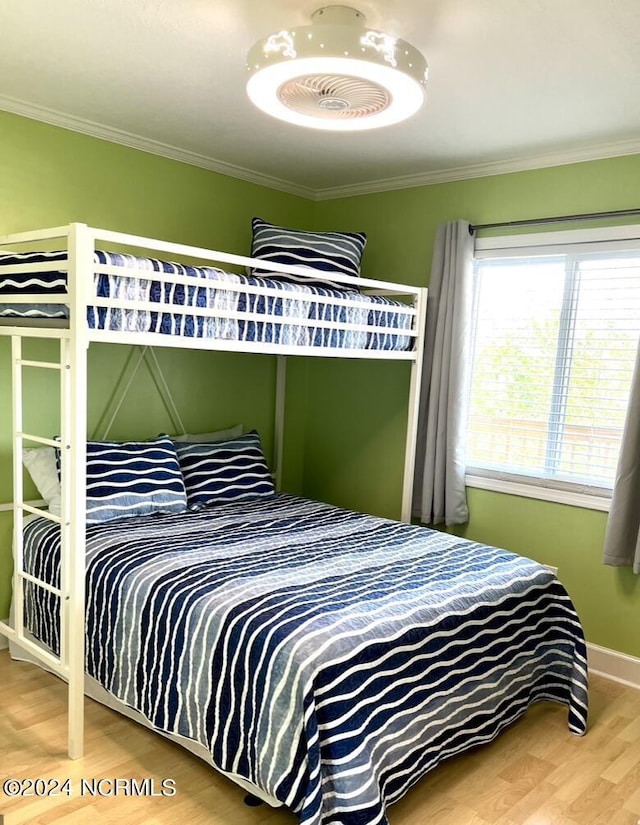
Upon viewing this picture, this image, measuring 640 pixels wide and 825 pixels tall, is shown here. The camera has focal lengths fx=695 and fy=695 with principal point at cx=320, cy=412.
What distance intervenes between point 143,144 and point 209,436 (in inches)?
60.0

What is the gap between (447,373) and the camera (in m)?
3.62

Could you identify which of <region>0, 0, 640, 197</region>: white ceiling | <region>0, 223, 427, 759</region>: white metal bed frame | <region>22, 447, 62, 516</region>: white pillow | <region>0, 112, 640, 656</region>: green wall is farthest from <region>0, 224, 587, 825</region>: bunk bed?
<region>0, 0, 640, 197</region>: white ceiling

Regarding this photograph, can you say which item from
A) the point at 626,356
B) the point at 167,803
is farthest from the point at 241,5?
the point at 167,803

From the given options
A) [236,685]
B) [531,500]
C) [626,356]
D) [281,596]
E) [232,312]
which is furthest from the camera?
[531,500]

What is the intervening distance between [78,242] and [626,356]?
7.80 ft

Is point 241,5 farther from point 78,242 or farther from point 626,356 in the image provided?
point 626,356

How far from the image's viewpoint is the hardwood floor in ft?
7.00

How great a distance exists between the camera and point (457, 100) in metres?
2.68

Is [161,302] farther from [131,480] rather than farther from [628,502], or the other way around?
[628,502]

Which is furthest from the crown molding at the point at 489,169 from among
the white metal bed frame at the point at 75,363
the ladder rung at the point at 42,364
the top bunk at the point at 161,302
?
the ladder rung at the point at 42,364

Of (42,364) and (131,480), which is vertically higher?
(42,364)

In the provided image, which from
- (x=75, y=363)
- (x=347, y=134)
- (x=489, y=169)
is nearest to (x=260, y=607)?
(x=75, y=363)

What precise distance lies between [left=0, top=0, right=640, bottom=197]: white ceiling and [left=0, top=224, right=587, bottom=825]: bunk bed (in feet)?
2.09

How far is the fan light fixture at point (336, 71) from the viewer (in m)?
1.86
